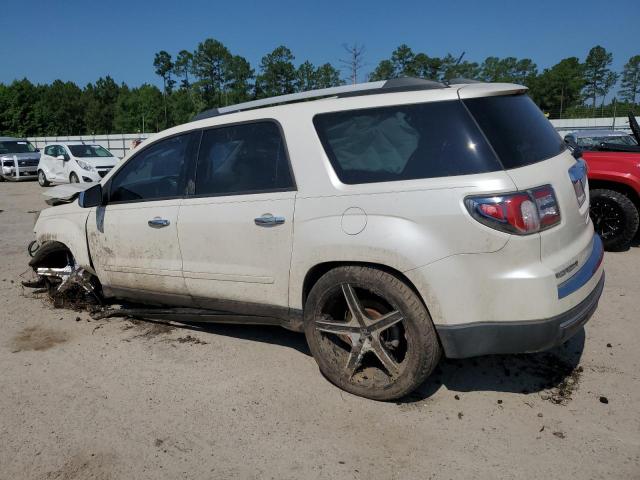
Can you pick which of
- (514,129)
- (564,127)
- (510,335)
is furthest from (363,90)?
(564,127)

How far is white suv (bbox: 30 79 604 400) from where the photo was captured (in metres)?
2.76

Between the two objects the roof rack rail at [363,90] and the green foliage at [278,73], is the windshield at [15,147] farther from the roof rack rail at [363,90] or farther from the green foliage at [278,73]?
the green foliage at [278,73]

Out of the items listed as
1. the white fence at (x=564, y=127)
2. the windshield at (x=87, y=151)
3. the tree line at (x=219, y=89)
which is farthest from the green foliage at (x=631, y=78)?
the windshield at (x=87, y=151)

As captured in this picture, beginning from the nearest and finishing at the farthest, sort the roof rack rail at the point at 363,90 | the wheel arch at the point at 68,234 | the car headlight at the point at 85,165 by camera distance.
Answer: the roof rack rail at the point at 363,90 → the wheel arch at the point at 68,234 → the car headlight at the point at 85,165

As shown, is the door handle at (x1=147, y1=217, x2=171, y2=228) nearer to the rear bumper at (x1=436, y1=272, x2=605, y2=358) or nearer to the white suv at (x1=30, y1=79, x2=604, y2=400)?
the white suv at (x1=30, y1=79, x2=604, y2=400)

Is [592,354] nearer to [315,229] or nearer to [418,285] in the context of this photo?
[418,285]

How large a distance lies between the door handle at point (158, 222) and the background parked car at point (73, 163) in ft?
46.3

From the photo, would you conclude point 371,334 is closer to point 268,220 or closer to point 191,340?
point 268,220

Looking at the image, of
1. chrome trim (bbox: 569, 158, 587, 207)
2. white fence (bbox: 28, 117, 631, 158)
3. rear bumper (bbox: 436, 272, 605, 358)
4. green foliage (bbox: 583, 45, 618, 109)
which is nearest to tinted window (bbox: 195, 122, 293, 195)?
rear bumper (bbox: 436, 272, 605, 358)

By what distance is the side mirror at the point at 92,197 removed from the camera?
4508mm

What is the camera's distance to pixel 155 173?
4332mm

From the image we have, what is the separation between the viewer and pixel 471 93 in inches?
117

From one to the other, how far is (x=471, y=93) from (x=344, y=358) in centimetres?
182

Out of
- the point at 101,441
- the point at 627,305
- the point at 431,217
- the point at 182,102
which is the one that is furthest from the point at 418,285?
the point at 182,102
